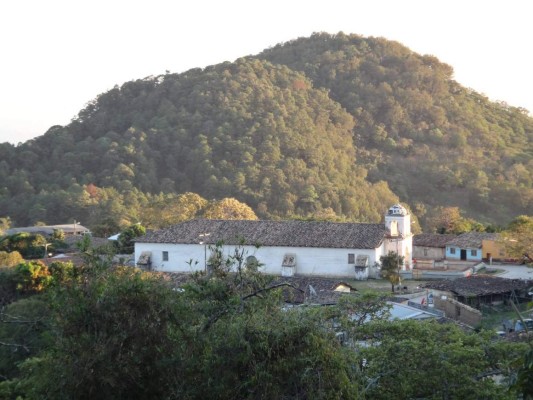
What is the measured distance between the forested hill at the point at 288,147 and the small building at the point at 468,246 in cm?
940

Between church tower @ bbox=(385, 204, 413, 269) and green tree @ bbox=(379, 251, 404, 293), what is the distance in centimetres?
234

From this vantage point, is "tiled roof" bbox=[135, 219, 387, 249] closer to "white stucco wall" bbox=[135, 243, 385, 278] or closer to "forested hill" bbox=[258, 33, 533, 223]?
"white stucco wall" bbox=[135, 243, 385, 278]

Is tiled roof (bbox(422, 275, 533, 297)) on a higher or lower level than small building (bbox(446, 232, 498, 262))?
lower

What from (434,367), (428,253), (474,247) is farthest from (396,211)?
(434,367)

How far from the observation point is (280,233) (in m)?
33.3

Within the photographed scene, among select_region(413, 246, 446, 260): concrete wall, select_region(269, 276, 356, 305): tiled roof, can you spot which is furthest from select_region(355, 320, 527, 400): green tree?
select_region(413, 246, 446, 260): concrete wall

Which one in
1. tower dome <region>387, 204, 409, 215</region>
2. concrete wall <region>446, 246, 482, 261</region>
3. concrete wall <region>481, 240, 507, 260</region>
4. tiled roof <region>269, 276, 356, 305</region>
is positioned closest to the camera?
tiled roof <region>269, 276, 356, 305</region>

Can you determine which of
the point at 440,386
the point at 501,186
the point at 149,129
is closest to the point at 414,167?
the point at 501,186

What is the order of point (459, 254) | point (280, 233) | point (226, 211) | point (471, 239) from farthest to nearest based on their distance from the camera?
point (226, 211), point (471, 239), point (459, 254), point (280, 233)

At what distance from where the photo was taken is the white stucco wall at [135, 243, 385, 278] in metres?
31.8

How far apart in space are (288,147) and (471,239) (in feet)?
80.1

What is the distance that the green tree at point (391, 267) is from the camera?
29333mm

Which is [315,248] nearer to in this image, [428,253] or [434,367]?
[428,253]

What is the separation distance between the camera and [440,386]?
11.6 m
